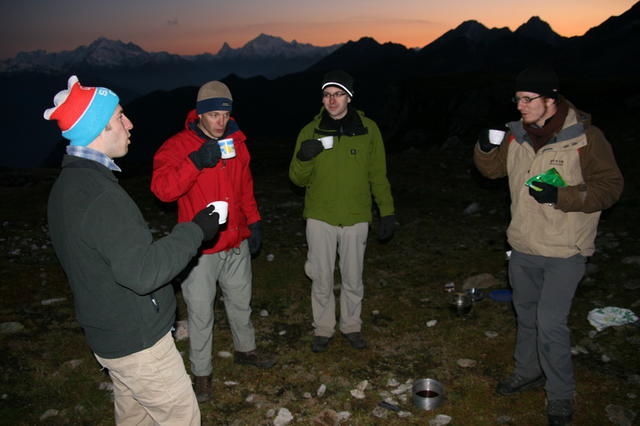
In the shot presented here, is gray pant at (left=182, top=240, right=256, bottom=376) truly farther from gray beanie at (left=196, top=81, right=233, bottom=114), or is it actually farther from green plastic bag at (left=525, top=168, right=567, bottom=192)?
green plastic bag at (left=525, top=168, right=567, bottom=192)

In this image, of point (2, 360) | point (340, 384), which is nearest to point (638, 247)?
point (340, 384)

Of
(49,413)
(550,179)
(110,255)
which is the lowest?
(49,413)

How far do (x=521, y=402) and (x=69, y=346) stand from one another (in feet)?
19.4

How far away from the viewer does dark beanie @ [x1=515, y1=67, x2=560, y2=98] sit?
4371mm

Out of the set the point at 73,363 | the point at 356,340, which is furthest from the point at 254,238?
the point at 73,363

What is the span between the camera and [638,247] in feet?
30.0

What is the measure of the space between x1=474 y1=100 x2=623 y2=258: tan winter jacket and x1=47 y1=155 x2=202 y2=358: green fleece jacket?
3239 millimetres

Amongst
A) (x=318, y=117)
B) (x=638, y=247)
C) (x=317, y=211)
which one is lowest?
(x=638, y=247)

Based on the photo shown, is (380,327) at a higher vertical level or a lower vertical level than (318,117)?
lower

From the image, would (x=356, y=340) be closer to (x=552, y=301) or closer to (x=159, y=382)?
(x=552, y=301)

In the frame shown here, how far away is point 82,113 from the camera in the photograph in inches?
120

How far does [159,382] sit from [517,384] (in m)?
3.89

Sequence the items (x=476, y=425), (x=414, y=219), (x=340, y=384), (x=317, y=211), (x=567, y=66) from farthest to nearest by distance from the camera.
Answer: (x=567, y=66), (x=414, y=219), (x=317, y=211), (x=340, y=384), (x=476, y=425)

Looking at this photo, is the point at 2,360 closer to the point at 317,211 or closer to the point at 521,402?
the point at 317,211
